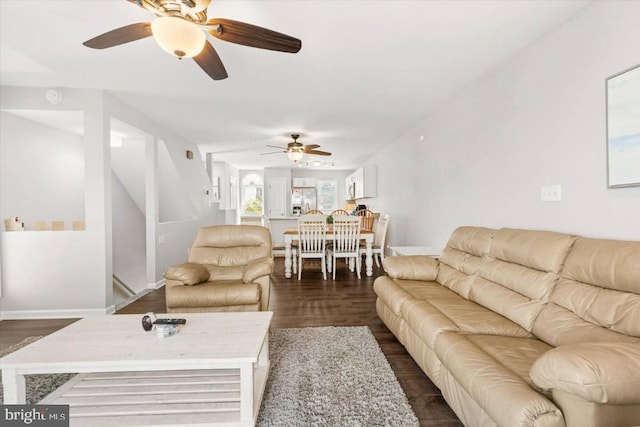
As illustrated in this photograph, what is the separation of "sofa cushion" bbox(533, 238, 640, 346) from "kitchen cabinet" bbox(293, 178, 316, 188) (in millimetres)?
8718

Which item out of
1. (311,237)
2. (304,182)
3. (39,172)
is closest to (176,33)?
(311,237)

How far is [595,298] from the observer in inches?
57.3

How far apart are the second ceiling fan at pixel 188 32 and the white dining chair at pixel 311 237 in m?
2.98

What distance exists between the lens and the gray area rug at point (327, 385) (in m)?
1.56

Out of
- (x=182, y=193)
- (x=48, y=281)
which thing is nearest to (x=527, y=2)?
(x=48, y=281)

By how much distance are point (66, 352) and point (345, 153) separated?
6.41 metres

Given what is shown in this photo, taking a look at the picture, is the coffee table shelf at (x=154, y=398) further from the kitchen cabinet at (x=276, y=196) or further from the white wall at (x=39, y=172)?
the kitchen cabinet at (x=276, y=196)

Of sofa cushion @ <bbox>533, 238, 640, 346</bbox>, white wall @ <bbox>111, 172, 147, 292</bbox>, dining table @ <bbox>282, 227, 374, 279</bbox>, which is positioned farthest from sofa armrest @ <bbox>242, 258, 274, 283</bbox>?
white wall @ <bbox>111, 172, 147, 292</bbox>

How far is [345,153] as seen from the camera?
7152 millimetres

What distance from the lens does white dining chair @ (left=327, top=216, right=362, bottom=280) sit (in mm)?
4598

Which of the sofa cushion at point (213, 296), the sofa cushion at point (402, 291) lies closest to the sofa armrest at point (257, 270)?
the sofa cushion at point (213, 296)

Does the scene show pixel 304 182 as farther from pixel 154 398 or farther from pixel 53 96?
pixel 154 398

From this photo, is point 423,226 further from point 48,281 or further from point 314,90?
point 48,281

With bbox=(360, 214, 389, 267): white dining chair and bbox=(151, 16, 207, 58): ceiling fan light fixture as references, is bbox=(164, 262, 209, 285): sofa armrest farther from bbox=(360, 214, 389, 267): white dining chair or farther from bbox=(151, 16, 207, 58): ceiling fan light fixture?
bbox=(360, 214, 389, 267): white dining chair
